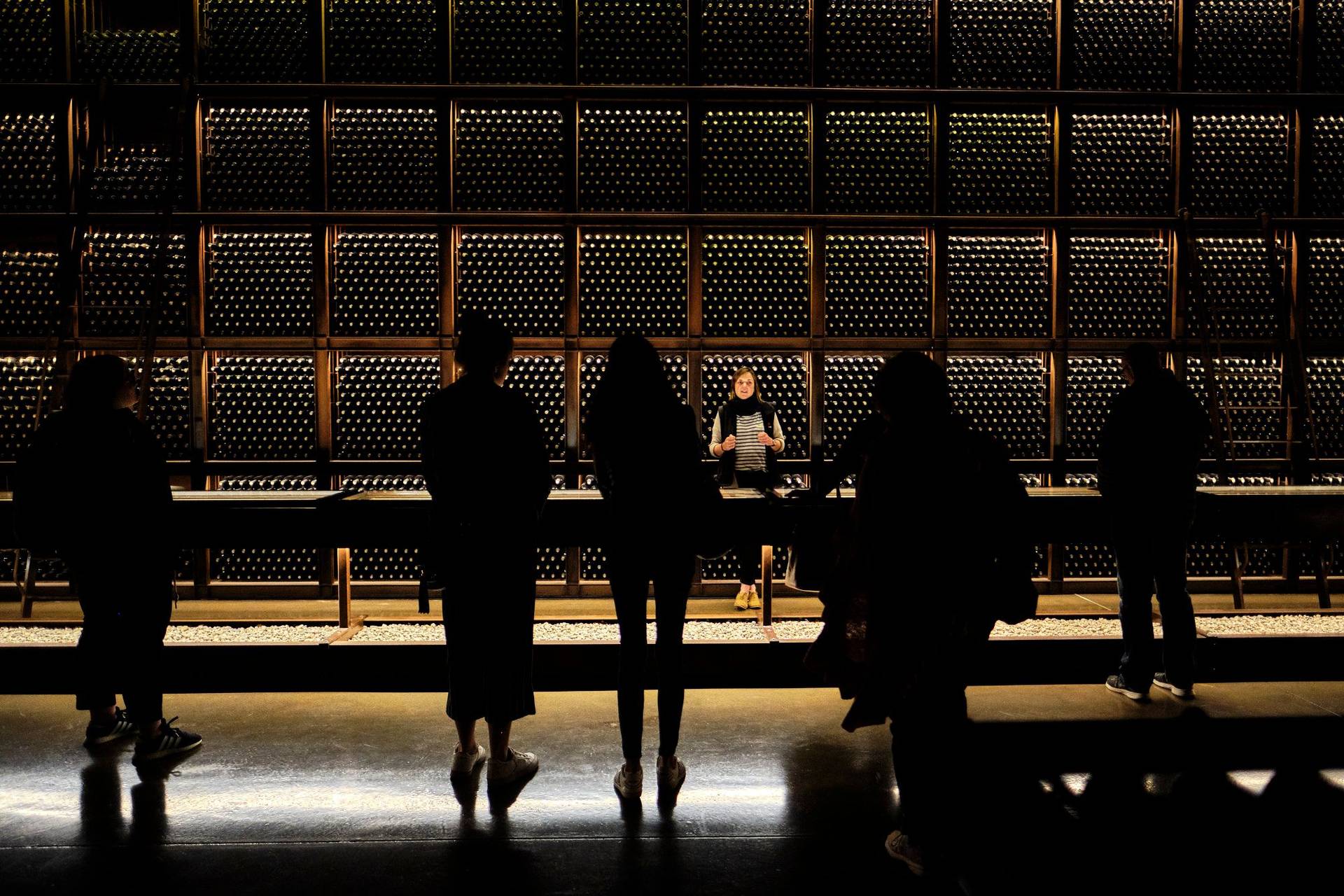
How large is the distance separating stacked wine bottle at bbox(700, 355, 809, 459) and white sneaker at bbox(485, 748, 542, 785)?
10.8 ft

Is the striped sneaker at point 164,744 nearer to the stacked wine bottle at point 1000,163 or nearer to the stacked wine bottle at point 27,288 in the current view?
the stacked wine bottle at point 27,288

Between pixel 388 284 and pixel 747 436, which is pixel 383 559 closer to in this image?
pixel 388 284

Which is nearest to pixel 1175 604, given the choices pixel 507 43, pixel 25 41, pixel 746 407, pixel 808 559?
pixel 808 559

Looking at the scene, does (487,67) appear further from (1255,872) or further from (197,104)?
(1255,872)

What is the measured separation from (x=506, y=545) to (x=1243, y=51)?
6287 millimetres

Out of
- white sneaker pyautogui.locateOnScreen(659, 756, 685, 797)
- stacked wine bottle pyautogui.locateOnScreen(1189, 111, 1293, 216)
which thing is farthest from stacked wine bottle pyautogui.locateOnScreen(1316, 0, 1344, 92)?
white sneaker pyautogui.locateOnScreen(659, 756, 685, 797)

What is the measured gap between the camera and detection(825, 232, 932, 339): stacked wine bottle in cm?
628

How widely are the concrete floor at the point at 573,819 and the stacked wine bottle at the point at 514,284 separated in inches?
118

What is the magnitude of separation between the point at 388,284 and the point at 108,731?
333cm

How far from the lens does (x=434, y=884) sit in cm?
253

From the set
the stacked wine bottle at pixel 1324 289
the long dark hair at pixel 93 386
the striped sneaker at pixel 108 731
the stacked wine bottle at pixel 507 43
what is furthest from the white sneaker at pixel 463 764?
the stacked wine bottle at pixel 1324 289

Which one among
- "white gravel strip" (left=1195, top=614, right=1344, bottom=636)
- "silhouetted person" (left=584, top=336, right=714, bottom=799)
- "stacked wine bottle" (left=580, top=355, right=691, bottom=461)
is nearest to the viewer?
"silhouetted person" (left=584, top=336, right=714, bottom=799)

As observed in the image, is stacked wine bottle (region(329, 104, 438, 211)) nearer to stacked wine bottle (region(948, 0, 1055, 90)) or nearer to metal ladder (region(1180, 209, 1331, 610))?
stacked wine bottle (region(948, 0, 1055, 90))

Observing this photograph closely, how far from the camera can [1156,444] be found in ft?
13.0
